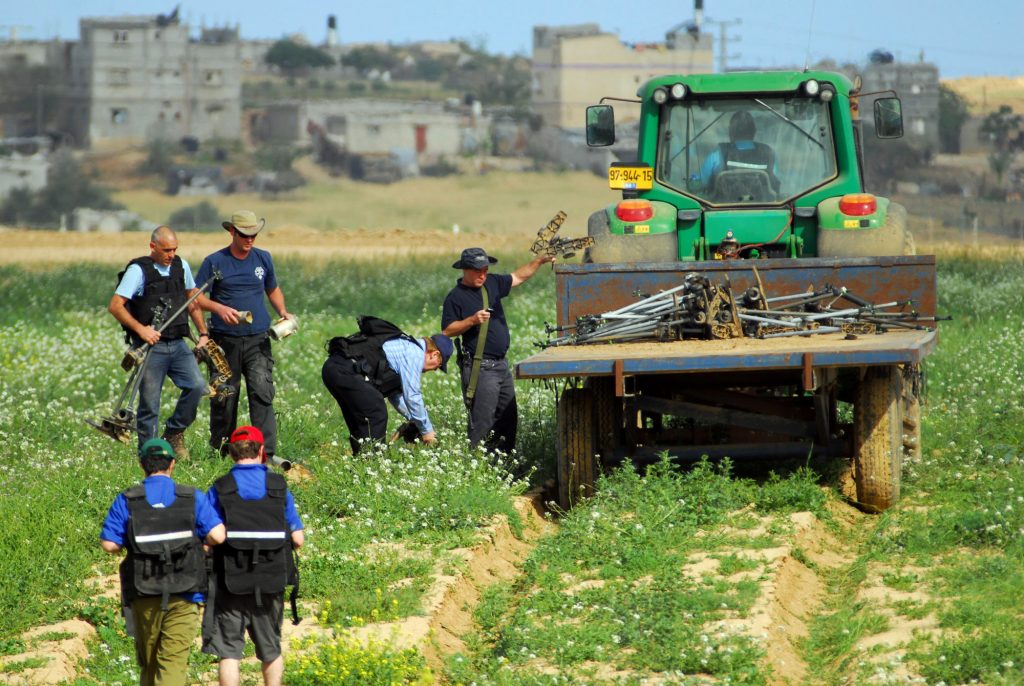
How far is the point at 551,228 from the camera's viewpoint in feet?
34.5

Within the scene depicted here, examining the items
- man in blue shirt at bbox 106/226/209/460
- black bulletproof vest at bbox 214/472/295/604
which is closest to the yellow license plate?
man in blue shirt at bbox 106/226/209/460

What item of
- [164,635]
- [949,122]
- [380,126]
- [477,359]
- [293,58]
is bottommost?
[164,635]

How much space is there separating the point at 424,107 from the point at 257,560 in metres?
68.5

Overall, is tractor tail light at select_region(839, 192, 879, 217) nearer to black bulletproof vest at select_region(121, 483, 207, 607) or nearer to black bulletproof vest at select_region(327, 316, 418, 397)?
black bulletproof vest at select_region(327, 316, 418, 397)

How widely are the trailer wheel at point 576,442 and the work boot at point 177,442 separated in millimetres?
2809

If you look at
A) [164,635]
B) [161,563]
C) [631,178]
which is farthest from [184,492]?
[631,178]

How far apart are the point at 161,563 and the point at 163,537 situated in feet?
0.34

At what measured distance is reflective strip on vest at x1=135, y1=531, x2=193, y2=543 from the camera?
583 centimetres

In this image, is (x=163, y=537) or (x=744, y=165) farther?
(x=744, y=165)

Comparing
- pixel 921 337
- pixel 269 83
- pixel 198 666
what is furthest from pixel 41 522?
pixel 269 83

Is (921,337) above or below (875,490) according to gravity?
above

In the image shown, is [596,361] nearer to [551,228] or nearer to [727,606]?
[727,606]

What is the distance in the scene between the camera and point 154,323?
983cm

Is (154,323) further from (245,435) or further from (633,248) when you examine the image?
(245,435)
